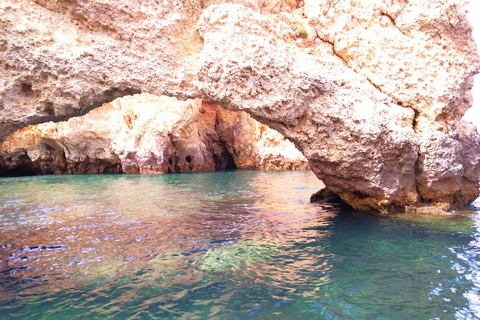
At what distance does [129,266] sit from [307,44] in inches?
281

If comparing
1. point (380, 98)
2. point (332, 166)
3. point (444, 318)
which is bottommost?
point (444, 318)

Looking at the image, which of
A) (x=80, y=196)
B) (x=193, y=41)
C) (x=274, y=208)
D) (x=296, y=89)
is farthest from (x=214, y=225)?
(x=80, y=196)

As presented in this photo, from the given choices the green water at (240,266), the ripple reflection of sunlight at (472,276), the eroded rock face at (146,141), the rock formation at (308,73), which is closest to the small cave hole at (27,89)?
the rock formation at (308,73)

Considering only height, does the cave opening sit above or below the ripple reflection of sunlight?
above

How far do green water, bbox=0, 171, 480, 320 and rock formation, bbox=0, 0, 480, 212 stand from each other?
149 centimetres

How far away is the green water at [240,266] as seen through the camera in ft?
13.5

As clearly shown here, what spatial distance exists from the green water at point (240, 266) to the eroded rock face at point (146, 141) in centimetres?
1779

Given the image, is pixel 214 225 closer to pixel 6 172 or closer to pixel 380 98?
pixel 380 98

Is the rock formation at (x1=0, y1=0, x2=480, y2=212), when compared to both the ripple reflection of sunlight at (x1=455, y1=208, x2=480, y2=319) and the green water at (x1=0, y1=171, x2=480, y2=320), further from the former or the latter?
the ripple reflection of sunlight at (x1=455, y1=208, x2=480, y2=319)

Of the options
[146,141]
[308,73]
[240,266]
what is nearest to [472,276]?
[240,266]

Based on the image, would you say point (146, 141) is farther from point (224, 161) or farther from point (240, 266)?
point (240, 266)

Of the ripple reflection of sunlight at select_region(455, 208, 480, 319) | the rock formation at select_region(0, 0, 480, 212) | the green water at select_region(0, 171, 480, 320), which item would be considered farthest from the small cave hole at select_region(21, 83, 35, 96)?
the ripple reflection of sunlight at select_region(455, 208, 480, 319)

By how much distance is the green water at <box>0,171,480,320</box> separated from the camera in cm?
411

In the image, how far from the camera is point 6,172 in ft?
104
